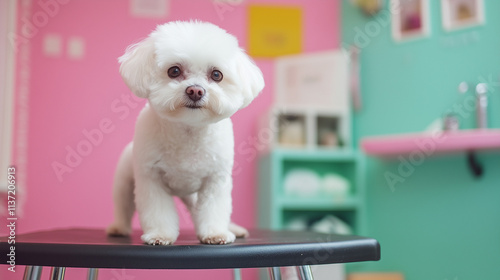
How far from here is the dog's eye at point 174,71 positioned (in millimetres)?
932

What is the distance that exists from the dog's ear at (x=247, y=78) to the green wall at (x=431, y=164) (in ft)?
5.14

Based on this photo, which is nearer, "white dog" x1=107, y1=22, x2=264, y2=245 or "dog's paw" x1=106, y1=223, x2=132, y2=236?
"white dog" x1=107, y1=22, x2=264, y2=245

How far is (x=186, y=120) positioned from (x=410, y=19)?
216 cm

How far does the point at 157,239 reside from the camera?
906 millimetres

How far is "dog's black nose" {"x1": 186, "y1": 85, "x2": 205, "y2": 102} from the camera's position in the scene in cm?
89

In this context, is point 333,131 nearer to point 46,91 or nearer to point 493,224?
point 493,224

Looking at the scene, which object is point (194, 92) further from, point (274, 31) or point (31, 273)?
point (274, 31)

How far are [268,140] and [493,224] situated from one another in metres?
1.24

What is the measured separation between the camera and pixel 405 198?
8.51ft

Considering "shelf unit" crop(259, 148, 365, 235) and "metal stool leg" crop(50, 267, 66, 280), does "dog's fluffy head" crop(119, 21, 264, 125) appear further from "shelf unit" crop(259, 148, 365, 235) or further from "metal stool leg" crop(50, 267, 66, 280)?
"shelf unit" crop(259, 148, 365, 235)

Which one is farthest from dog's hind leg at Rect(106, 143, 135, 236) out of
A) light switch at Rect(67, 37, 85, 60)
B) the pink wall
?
light switch at Rect(67, 37, 85, 60)

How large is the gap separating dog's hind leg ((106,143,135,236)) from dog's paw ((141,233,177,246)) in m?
0.27

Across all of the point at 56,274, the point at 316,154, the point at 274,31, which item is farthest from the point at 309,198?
the point at 56,274

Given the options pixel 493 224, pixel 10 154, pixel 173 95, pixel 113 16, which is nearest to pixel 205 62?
pixel 173 95
